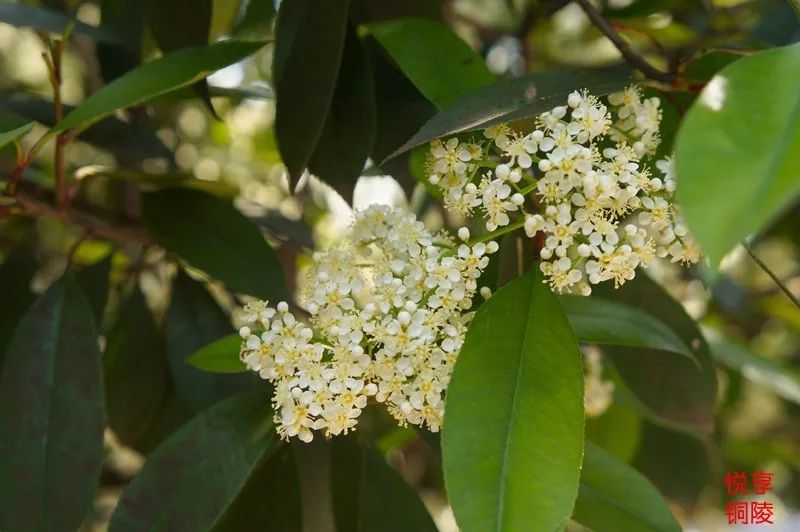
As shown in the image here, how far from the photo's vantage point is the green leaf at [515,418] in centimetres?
60

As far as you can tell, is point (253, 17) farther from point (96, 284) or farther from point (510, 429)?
point (510, 429)

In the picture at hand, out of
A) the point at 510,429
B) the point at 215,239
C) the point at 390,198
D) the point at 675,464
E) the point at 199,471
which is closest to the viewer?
the point at 510,429

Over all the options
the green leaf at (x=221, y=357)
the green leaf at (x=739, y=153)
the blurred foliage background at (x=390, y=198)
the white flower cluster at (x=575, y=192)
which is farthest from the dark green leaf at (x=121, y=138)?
the green leaf at (x=739, y=153)

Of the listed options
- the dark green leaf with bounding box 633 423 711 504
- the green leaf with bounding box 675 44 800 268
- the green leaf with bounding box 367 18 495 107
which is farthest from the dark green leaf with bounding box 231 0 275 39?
the dark green leaf with bounding box 633 423 711 504

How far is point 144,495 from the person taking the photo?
830 millimetres

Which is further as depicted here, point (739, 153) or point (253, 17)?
point (253, 17)

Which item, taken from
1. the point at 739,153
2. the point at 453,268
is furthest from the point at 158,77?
the point at 739,153

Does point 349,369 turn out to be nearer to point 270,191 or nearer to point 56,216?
point 56,216

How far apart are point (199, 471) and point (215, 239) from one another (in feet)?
1.09

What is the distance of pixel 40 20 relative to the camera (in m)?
0.95

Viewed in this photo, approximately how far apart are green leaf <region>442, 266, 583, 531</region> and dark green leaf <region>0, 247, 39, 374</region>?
30.9 inches

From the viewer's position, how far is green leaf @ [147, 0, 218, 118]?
103cm

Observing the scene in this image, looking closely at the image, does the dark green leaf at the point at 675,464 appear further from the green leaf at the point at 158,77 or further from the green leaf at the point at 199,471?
the green leaf at the point at 158,77

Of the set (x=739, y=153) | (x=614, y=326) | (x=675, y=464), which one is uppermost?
(x=739, y=153)
